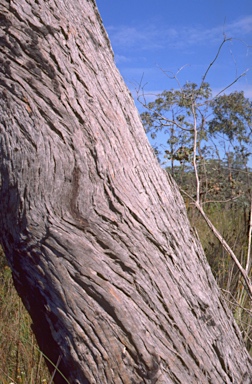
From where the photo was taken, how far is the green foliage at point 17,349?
2.38 m

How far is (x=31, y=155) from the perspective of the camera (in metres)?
1.61

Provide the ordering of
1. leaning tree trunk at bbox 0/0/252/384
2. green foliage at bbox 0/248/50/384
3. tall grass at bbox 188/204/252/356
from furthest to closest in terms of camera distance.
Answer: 1. tall grass at bbox 188/204/252/356
2. green foliage at bbox 0/248/50/384
3. leaning tree trunk at bbox 0/0/252/384

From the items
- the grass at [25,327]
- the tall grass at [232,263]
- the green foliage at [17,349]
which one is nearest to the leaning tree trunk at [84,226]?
the grass at [25,327]

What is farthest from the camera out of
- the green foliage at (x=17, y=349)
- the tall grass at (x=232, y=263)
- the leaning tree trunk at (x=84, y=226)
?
the tall grass at (x=232, y=263)

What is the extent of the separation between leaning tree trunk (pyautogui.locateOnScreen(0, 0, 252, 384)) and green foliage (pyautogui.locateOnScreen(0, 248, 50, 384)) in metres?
0.63

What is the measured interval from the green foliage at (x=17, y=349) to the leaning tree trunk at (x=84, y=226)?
2.08 feet

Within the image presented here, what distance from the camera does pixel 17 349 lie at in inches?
93.8

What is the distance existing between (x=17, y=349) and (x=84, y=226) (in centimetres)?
110

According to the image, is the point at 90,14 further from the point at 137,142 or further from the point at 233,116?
the point at 233,116

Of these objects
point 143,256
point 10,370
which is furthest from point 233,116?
point 143,256

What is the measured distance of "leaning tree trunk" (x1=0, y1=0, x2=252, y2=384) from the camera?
1579mm

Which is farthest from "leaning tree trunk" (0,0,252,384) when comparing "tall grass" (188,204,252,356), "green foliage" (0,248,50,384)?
"tall grass" (188,204,252,356)

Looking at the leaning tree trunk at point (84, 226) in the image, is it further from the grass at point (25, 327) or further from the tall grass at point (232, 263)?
the tall grass at point (232, 263)

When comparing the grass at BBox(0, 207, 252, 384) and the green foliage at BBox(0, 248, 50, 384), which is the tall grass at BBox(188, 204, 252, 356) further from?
the green foliage at BBox(0, 248, 50, 384)
